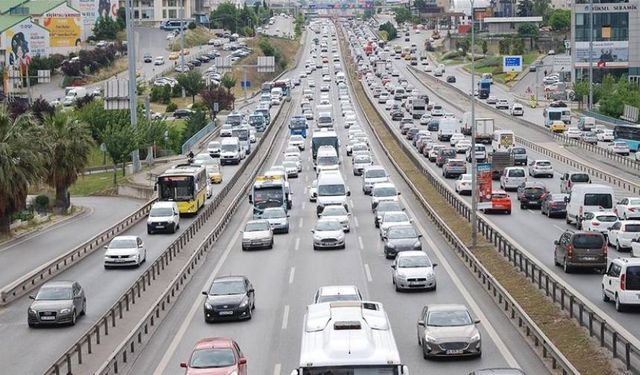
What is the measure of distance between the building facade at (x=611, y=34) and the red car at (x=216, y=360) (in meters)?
131

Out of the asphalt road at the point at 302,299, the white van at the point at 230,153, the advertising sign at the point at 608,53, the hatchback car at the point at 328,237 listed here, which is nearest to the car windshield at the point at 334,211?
the asphalt road at the point at 302,299

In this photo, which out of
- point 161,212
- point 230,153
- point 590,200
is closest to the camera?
point 590,200

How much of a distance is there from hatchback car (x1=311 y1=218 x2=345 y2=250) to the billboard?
143899mm

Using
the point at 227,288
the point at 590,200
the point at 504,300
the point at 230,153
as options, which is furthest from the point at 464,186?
the point at 227,288

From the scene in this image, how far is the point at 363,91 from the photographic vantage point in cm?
16538

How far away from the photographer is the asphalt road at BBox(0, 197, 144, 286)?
5147 centimetres

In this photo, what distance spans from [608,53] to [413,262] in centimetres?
11901

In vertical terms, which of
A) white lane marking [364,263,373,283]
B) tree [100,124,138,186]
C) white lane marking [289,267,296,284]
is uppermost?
tree [100,124,138,186]

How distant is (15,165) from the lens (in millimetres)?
61688

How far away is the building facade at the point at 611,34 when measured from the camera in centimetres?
15162

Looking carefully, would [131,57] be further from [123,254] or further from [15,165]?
[123,254]

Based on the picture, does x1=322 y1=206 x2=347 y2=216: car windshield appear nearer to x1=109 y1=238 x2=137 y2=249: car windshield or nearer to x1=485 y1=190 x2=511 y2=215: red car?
x1=485 y1=190 x2=511 y2=215: red car

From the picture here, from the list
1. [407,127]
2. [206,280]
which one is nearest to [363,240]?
[206,280]

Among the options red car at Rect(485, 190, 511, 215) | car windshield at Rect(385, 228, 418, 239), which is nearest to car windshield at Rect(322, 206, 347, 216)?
red car at Rect(485, 190, 511, 215)
